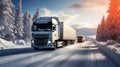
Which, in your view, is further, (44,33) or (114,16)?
(114,16)

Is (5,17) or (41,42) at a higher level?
(5,17)

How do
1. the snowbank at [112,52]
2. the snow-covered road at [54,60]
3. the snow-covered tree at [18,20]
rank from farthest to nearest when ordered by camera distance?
the snow-covered tree at [18,20]
the snowbank at [112,52]
the snow-covered road at [54,60]

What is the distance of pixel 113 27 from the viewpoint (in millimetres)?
78500

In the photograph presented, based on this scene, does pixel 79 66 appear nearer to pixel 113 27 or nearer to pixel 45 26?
pixel 45 26

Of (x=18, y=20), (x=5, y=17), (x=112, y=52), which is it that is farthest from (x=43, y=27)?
(x=18, y=20)

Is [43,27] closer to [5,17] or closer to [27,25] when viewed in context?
[5,17]

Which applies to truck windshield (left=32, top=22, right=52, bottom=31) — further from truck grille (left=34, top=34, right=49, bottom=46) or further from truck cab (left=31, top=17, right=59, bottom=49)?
truck grille (left=34, top=34, right=49, bottom=46)

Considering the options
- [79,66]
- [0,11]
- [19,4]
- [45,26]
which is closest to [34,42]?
[45,26]

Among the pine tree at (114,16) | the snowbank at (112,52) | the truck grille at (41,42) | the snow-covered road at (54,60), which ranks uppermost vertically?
the pine tree at (114,16)

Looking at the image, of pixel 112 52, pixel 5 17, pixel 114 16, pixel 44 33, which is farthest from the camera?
pixel 114 16

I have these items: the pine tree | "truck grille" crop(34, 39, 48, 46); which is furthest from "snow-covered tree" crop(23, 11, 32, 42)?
"truck grille" crop(34, 39, 48, 46)

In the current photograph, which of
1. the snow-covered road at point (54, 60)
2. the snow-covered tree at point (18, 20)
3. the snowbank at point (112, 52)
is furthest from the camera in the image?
the snow-covered tree at point (18, 20)

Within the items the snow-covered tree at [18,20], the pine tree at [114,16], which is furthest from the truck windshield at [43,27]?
the snow-covered tree at [18,20]

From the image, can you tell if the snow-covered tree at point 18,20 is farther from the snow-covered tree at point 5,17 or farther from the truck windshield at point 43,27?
the truck windshield at point 43,27
